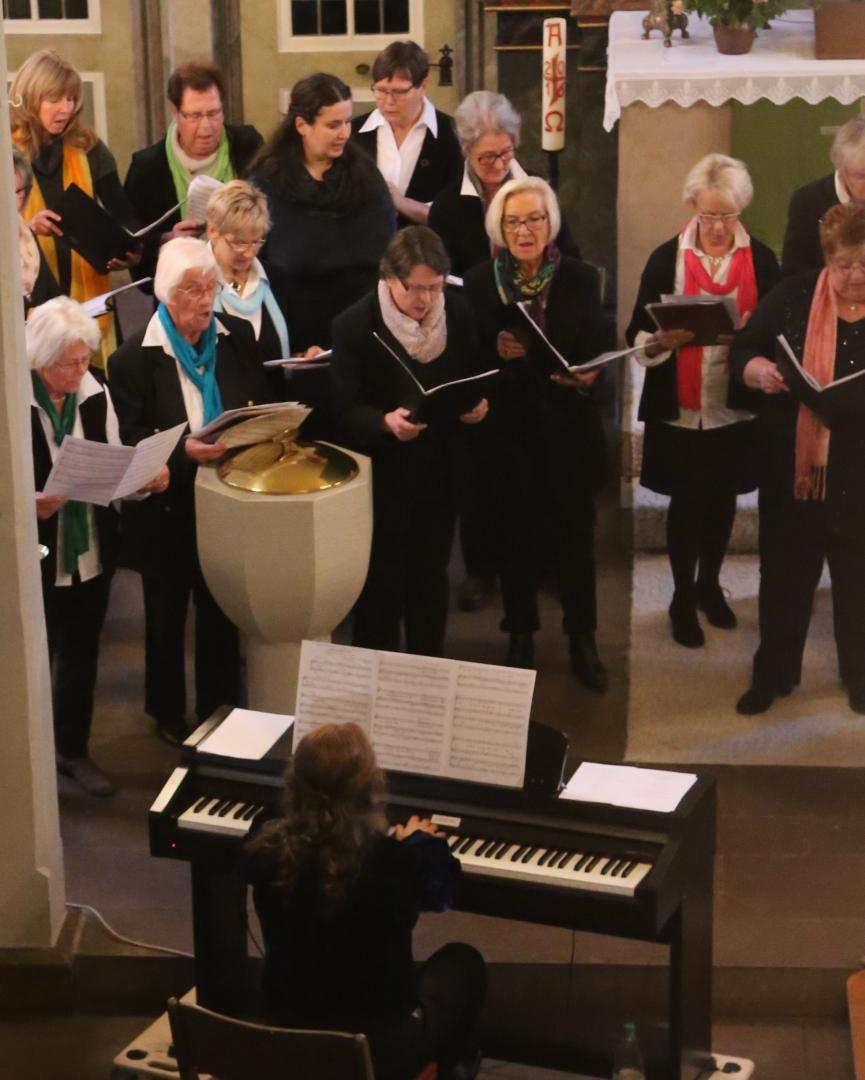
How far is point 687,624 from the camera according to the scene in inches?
256

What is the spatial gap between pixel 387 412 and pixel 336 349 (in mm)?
236

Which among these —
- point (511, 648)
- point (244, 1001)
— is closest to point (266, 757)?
point (244, 1001)

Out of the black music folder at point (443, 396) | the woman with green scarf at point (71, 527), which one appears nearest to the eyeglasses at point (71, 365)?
the woman with green scarf at point (71, 527)

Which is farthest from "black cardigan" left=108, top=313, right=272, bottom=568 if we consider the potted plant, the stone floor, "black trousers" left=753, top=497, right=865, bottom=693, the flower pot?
the flower pot

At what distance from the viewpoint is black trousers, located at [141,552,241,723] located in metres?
5.72

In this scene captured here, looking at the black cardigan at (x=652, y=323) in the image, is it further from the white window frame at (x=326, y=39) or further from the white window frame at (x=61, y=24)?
the white window frame at (x=61, y=24)

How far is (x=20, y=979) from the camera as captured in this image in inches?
190

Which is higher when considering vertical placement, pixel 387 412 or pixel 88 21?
pixel 88 21

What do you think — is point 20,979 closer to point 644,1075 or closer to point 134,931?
point 134,931

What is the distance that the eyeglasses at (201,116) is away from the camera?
6.58 metres

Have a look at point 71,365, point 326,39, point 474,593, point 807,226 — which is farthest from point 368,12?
point 71,365

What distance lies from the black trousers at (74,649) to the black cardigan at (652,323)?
72.9 inches

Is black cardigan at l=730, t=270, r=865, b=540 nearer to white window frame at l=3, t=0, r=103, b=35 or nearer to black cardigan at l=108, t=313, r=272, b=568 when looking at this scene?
black cardigan at l=108, t=313, r=272, b=568

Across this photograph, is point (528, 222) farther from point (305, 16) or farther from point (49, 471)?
point (305, 16)
